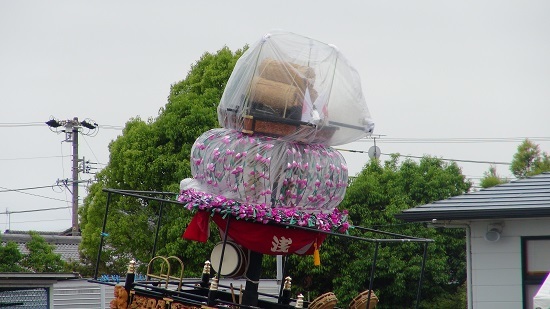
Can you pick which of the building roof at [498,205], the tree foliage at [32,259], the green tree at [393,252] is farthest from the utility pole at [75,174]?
the building roof at [498,205]

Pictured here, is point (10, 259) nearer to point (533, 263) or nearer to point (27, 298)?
point (27, 298)

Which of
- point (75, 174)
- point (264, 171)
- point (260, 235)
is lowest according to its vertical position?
point (260, 235)

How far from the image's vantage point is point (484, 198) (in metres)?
15.3

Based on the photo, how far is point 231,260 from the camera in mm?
10898

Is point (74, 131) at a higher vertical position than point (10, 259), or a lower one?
higher

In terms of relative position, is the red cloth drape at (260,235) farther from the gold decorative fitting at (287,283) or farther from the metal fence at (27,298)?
the metal fence at (27,298)

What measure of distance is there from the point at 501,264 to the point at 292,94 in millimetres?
5641

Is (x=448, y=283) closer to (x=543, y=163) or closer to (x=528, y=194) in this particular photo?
(x=543, y=163)

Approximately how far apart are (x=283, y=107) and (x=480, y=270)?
5684 mm

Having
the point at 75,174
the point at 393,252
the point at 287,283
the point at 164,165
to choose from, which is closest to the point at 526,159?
the point at 393,252

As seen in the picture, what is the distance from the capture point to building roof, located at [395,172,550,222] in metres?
14.2

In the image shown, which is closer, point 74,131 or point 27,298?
point 27,298

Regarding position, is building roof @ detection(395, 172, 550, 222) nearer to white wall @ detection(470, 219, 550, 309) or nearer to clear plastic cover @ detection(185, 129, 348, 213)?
white wall @ detection(470, 219, 550, 309)

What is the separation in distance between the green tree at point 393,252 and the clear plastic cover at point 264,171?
15.2 metres
